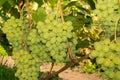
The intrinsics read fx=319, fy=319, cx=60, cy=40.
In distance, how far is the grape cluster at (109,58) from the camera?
28.0 inches

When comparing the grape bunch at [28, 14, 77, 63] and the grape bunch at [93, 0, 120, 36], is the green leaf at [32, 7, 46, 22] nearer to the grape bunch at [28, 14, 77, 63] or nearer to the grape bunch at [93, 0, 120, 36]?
the grape bunch at [28, 14, 77, 63]

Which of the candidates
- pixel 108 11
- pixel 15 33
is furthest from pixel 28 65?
pixel 108 11

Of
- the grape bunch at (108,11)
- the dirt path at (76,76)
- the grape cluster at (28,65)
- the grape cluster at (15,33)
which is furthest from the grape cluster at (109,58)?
the dirt path at (76,76)

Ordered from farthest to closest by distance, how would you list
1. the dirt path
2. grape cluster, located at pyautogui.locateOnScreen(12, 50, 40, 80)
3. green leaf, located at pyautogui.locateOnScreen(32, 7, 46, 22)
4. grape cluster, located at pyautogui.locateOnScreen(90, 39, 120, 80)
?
the dirt path → green leaf, located at pyautogui.locateOnScreen(32, 7, 46, 22) → grape cluster, located at pyautogui.locateOnScreen(12, 50, 40, 80) → grape cluster, located at pyautogui.locateOnScreen(90, 39, 120, 80)

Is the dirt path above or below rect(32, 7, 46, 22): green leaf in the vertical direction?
below

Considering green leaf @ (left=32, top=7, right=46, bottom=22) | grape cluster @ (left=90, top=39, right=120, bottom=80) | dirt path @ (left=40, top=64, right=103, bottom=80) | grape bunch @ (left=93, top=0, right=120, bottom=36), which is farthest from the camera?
dirt path @ (left=40, top=64, right=103, bottom=80)

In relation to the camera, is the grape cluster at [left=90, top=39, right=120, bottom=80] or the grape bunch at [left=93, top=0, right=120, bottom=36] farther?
the grape bunch at [left=93, top=0, right=120, bottom=36]

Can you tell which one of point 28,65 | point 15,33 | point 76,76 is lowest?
point 76,76

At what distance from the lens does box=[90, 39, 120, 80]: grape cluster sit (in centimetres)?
71

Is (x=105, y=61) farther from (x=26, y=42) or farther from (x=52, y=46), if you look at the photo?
(x=26, y=42)

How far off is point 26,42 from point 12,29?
0.09 m

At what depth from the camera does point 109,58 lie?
2.35 feet

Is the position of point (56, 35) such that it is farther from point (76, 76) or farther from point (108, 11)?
point (76, 76)

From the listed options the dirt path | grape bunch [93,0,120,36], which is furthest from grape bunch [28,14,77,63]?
the dirt path
